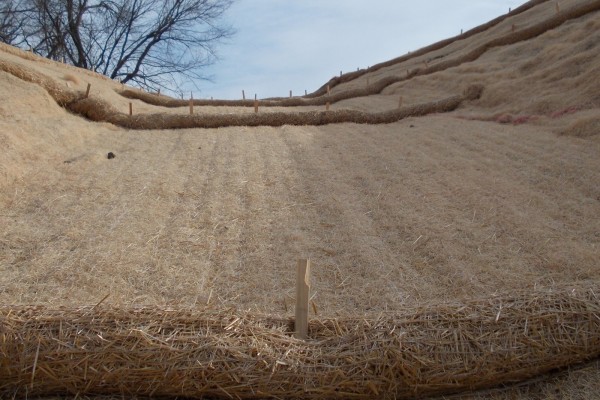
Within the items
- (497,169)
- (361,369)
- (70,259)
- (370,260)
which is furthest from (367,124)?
(361,369)

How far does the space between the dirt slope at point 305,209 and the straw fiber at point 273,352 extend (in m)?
0.31

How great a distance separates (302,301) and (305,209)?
2870 mm

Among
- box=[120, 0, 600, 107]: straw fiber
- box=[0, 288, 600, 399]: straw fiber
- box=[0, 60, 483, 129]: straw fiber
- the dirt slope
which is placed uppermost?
box=[120, 0, 600, 107]: straw fiber

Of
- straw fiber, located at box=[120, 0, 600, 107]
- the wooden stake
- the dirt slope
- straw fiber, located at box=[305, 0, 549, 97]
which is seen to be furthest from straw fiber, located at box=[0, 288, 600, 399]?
straw fiber, located at box=[305, 0, 549, 97]

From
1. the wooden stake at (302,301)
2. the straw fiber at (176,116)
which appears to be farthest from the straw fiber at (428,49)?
the wooden stake at (302,301)

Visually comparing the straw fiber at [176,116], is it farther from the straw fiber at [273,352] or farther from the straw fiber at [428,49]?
the straw fiber at [428,49]

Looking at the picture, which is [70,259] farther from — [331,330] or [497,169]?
[497,169]

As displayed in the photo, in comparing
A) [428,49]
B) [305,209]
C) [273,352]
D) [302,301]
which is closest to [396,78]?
[428,49]

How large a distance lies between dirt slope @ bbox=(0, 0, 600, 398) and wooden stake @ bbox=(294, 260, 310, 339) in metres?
0.58

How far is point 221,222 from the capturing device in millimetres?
5941

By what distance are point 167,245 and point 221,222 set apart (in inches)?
30.7

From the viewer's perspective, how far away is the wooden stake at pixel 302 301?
3.54 meters

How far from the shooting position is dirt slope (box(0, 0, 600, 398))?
14.8 ft

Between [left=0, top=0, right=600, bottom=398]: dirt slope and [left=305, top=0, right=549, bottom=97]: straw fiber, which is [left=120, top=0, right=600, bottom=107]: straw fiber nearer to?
[left=305, top=0, right=549, bottom=97]: straw fiber
